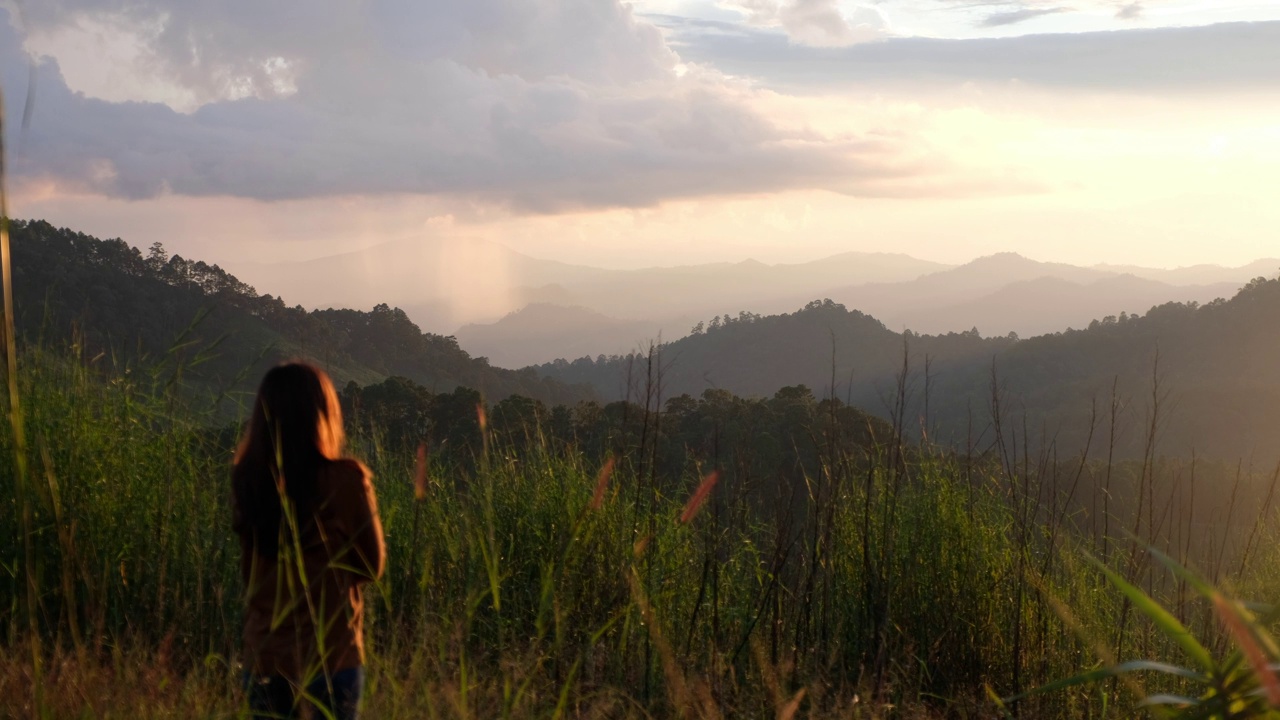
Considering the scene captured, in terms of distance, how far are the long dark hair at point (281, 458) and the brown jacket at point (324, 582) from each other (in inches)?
1.9

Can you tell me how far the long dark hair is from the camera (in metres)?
2.55

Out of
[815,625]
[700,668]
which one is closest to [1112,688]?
[815,625]

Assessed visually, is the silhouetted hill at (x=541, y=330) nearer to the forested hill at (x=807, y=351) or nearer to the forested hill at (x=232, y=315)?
the forested hill at (x=807, y=351)

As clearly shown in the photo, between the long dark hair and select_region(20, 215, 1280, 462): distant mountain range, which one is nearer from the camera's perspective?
the long dark hair

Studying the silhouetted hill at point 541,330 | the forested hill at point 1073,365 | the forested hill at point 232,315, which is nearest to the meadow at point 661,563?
the forested hill at point 1073,365

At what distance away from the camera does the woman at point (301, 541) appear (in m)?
2.51

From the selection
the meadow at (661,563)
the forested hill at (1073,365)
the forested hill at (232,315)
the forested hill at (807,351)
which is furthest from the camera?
the forested hill at (807,351)

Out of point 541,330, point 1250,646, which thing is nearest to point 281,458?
point 1250,646

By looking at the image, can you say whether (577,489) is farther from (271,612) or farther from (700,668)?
(271,612)

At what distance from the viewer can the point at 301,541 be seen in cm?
255

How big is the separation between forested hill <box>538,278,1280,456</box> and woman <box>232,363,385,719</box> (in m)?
19.6

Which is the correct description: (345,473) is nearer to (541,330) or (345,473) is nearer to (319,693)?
(319,693)

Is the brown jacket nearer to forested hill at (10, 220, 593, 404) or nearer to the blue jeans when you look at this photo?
the blue jeans

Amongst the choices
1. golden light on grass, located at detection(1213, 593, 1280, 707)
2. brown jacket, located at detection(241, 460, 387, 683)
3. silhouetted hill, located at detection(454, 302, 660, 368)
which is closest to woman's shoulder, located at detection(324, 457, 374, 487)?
brown jacket, located at detection(241, 460, 387, 683)
